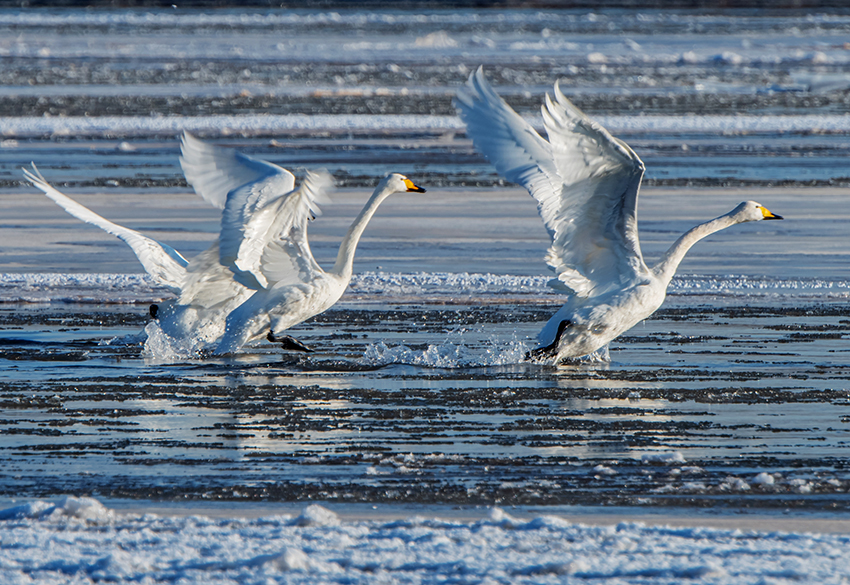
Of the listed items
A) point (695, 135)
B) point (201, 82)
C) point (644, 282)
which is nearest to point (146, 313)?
point (644, 282)

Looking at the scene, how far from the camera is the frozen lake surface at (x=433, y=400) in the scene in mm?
4578

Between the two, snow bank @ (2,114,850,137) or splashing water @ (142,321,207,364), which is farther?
snow bank @ (2,114,850,137)

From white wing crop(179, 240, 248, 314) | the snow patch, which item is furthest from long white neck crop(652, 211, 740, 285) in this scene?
white wing crop(179, 240, 248, 314)

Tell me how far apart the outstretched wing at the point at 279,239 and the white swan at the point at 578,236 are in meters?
1.10

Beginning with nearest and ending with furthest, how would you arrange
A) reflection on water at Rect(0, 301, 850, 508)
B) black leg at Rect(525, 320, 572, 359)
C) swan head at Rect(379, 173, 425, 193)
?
reflection on water at Rect(0, 301, 850, 508)
black leg at Rect(525, 320, 572, 359)
swan head at Rect(379, 173, 425, 193)

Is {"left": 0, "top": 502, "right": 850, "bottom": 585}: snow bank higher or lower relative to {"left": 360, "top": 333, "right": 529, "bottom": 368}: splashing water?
lower

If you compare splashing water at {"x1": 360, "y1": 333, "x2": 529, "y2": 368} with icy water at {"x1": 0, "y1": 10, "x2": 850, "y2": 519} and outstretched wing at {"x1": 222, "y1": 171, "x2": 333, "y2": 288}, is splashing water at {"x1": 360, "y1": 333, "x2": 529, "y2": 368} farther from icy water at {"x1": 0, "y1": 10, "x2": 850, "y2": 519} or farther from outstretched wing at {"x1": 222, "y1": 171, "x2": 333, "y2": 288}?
outstretched wing at {"x1": 222, "y1": 171, "x2": 333, "y2": 288}

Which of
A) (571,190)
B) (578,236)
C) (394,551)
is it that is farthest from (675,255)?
(394,551)

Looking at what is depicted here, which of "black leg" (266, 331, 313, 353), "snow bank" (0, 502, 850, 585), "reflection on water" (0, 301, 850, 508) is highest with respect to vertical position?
"black leg" (266, 331, 313, 353)

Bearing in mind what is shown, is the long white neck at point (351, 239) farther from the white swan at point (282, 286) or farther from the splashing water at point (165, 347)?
the splashing water at point (165, 347)

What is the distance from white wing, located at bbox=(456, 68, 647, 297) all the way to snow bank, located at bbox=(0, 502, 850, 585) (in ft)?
10.8

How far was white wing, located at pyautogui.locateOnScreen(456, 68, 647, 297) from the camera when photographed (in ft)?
25.2

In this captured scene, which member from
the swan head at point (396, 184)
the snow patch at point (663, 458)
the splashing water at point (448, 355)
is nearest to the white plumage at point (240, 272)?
the swan head at point (396, 184)

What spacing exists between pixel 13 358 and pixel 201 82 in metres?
22.8
